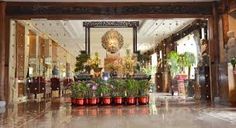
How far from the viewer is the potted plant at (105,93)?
27.3 feet

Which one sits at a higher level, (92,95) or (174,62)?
(174,62)

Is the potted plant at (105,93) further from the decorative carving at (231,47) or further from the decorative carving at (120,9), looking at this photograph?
the decorative carving at (231,47)

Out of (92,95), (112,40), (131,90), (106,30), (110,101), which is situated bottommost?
(110,101)

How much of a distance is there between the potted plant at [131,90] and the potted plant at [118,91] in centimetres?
14

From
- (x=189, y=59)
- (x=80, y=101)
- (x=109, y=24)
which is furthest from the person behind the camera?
(x=109, y=24)

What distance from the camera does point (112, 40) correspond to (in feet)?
47.0

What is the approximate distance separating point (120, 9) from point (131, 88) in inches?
94.0

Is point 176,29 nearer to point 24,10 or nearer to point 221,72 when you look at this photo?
point 221,72

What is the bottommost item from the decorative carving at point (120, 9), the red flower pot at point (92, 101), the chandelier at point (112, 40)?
the red flower pot at point (92, 101)

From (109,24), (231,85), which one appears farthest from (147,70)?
(231,85)

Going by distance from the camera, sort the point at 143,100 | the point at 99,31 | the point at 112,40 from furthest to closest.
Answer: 1. the point at 99,31
2. the point at 112,40
3. the point at 143,100

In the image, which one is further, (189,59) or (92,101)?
(189,59)

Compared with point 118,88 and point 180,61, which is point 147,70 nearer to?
point 180,61

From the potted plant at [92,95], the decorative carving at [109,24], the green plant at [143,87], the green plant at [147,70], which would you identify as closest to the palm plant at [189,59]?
the green plant at [147,70]
